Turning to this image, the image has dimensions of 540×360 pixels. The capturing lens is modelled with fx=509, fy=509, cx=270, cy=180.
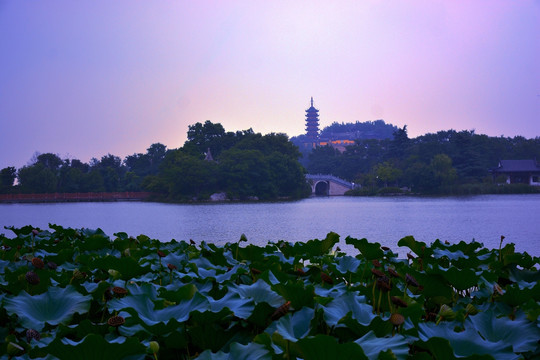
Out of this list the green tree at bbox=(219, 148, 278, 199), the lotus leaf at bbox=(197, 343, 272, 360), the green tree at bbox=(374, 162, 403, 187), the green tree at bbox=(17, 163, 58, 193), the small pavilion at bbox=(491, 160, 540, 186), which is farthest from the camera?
the green tree at bbox=(374, 162, 403, 187)

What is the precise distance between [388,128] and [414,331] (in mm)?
100679

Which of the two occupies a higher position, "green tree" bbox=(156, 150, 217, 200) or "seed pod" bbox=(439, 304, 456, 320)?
"green tree" bbox=(156, 150, 217, 200)

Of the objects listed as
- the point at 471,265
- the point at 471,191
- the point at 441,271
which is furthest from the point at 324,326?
the point at 471,191

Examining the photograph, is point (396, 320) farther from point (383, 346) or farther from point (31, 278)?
point (31, 278)

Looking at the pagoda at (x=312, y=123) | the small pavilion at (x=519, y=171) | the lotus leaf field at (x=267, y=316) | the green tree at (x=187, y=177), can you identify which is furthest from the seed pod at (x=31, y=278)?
the pagoda at (x=312, y=123)

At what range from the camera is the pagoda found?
81625mm

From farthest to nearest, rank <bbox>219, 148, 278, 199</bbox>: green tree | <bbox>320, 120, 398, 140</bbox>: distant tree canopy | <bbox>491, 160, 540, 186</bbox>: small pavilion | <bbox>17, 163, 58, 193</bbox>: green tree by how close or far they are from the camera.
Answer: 1. <bbox>320, 120, 398, 140</bbox>: distant tree canopy
2. <bbox>491, 160, 540, 186</bbox>: small pavilion
3. <bbox>17, 163, 58, 193</bbox>: green tree
4. <bbox>219, 148, 278, 199</bbox>: green tree

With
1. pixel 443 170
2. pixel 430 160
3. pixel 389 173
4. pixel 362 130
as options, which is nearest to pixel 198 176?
pixel 389 173

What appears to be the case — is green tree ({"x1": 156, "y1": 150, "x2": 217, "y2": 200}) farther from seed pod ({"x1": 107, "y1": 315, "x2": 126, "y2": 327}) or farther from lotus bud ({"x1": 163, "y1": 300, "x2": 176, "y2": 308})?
seed pod ({"x1": 107, "y1": 315, "x2": 126, "y2": 327})

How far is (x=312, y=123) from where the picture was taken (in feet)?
271

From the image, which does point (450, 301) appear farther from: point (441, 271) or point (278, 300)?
point (278, 300)

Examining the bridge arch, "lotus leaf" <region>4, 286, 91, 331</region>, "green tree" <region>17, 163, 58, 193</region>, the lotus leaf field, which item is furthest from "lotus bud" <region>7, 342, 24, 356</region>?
the bridge arch

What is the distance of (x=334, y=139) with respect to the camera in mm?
86750

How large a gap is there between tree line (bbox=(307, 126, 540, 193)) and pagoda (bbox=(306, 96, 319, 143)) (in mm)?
A: 27441
